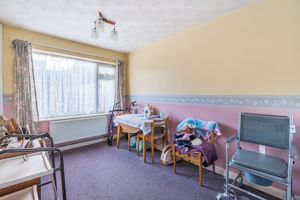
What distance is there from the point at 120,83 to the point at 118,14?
81.5 inches

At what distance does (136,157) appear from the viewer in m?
2.94

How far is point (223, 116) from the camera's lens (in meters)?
2.28

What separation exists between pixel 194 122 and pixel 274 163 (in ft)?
3.58

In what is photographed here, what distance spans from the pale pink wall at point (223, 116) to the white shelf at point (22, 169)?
218cm

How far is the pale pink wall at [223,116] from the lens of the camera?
5.64ft

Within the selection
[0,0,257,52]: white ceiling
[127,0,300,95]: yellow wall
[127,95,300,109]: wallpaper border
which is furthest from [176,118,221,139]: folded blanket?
[0,0,257,52]: white ceiling

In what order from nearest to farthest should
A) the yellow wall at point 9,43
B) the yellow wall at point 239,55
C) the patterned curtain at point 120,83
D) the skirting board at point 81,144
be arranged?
the yellow wall at point 239,55 → the yellow wall at point 9,43 → the skirting board at point 81,144 → the patterned curtain at point 120,83

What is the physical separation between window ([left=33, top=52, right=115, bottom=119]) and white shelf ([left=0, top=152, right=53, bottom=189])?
2203 millimetres

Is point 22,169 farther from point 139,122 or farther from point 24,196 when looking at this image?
point 139,122

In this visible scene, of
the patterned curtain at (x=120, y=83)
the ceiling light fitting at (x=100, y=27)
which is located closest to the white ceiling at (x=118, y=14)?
the ceiling light fitting at (x=100, y=27)

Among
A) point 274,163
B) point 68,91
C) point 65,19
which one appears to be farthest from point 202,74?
point 68,91

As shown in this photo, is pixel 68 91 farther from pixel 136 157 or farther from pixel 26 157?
pixel 26 157

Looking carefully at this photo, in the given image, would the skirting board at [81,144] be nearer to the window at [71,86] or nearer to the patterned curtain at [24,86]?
the window at [71,86]

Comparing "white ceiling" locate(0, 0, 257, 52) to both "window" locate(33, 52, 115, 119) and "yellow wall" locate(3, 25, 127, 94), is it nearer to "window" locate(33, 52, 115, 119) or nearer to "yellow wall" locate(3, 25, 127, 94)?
"yellow wall" locate(3, 25, 127, 94)
